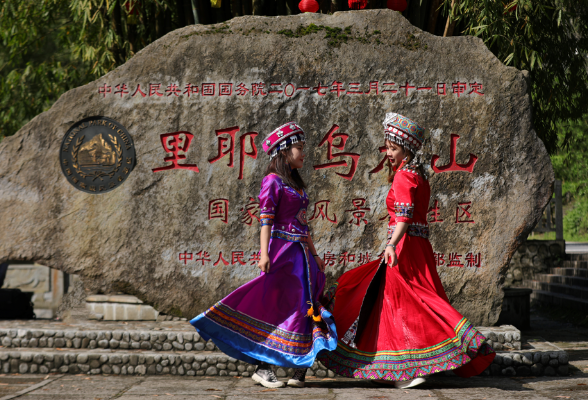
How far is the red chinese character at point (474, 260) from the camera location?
4.11 meters

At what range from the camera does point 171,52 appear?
430cm

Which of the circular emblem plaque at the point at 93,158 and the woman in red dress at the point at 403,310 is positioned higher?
the circular emblem plaque at the point at 93,158

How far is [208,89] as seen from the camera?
14.0 ft

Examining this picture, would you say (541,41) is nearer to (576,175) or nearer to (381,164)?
(381,164)

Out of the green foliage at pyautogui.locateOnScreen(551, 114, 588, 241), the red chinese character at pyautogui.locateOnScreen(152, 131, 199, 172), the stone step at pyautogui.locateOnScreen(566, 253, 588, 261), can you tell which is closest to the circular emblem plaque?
the red chinese character at pyautogui.locateOnScreen(152, 131, 199, 172)

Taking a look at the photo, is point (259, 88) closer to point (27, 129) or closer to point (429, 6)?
point (27, 129)

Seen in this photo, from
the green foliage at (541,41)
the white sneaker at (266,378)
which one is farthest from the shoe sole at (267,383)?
the green foliage at (541,41)

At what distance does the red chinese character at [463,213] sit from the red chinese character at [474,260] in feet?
0.79

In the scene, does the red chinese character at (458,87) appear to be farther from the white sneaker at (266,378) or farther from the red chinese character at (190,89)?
the white sneaker at (266,378)

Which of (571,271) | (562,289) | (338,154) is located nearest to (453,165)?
(338,154)

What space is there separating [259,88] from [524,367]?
8.43 feet

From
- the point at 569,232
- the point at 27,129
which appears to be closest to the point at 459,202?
the point at 27,129

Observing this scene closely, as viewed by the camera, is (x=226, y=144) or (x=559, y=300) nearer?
(x=226, y=144)

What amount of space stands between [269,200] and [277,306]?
579 millimetres
